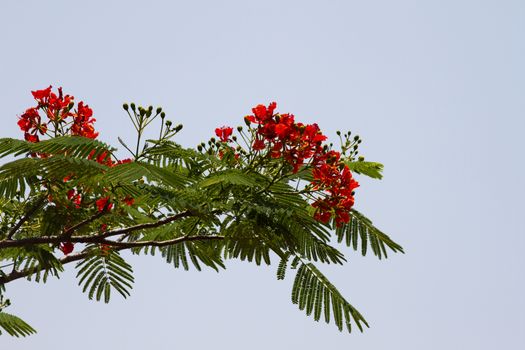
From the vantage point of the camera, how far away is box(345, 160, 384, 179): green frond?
6.51 metres

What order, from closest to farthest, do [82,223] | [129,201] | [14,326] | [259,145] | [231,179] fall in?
1. [231,179]
2. [259,145]
3. [82,223]
4. [129,201]
5. [14,326]

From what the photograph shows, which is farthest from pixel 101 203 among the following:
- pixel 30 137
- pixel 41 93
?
pixel 41 93

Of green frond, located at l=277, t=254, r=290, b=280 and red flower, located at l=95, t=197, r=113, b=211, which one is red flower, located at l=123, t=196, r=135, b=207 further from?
green frond, located at l=277, t=254, r=290, b=280

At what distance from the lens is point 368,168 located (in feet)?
21.4

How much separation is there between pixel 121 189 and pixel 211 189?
0.69m

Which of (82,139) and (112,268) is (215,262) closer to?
(112,268)

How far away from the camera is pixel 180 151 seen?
567 centimetres

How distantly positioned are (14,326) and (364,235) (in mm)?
3988

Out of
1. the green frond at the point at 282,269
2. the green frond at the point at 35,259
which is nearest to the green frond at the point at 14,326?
the green frond at the point at 35,259

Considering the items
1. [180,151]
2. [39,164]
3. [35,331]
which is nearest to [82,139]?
[39,164]

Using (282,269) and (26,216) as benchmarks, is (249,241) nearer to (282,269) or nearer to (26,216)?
(282,269)

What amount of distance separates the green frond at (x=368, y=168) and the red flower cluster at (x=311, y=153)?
1.01 meters

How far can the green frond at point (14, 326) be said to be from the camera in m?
7.85

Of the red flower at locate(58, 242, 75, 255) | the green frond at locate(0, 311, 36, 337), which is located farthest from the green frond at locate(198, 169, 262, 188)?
the green frond at locate(0, 311, 36, 337)
